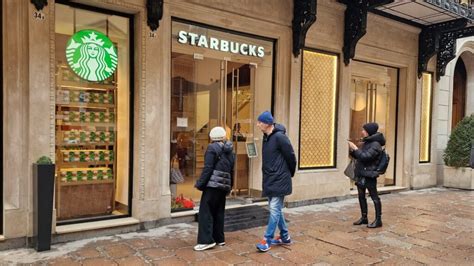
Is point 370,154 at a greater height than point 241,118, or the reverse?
point 241,118

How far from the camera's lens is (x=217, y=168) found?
16.4 feet

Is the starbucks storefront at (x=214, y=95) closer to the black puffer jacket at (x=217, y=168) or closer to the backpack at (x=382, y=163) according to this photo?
the black puffer jacket at (x=217, y=168)

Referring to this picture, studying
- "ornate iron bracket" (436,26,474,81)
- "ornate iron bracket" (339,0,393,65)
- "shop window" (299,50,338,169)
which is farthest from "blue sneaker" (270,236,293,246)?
"ornate iron bracket" (436,26,474,81)

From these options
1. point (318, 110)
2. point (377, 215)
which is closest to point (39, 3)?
point (318, 110)

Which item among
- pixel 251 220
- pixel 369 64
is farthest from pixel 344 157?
pixel 251 220

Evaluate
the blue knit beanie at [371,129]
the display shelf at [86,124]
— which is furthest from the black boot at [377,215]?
the display shelf at [86,124]

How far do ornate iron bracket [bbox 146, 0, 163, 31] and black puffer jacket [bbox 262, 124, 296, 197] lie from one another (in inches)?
101

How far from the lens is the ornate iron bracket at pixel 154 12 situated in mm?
5902

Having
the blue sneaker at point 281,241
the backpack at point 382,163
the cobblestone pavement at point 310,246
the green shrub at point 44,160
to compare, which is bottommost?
the cobblestone pavement at point 310,246

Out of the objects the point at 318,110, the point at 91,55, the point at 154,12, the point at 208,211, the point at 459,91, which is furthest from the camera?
the point at 459,91

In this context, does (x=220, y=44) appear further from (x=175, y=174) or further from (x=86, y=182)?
(x=86, y=182)

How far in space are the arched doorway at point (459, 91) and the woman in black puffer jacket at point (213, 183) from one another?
10.7 m

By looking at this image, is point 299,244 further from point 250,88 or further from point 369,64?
point 369,64

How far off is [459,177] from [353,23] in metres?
5.55
